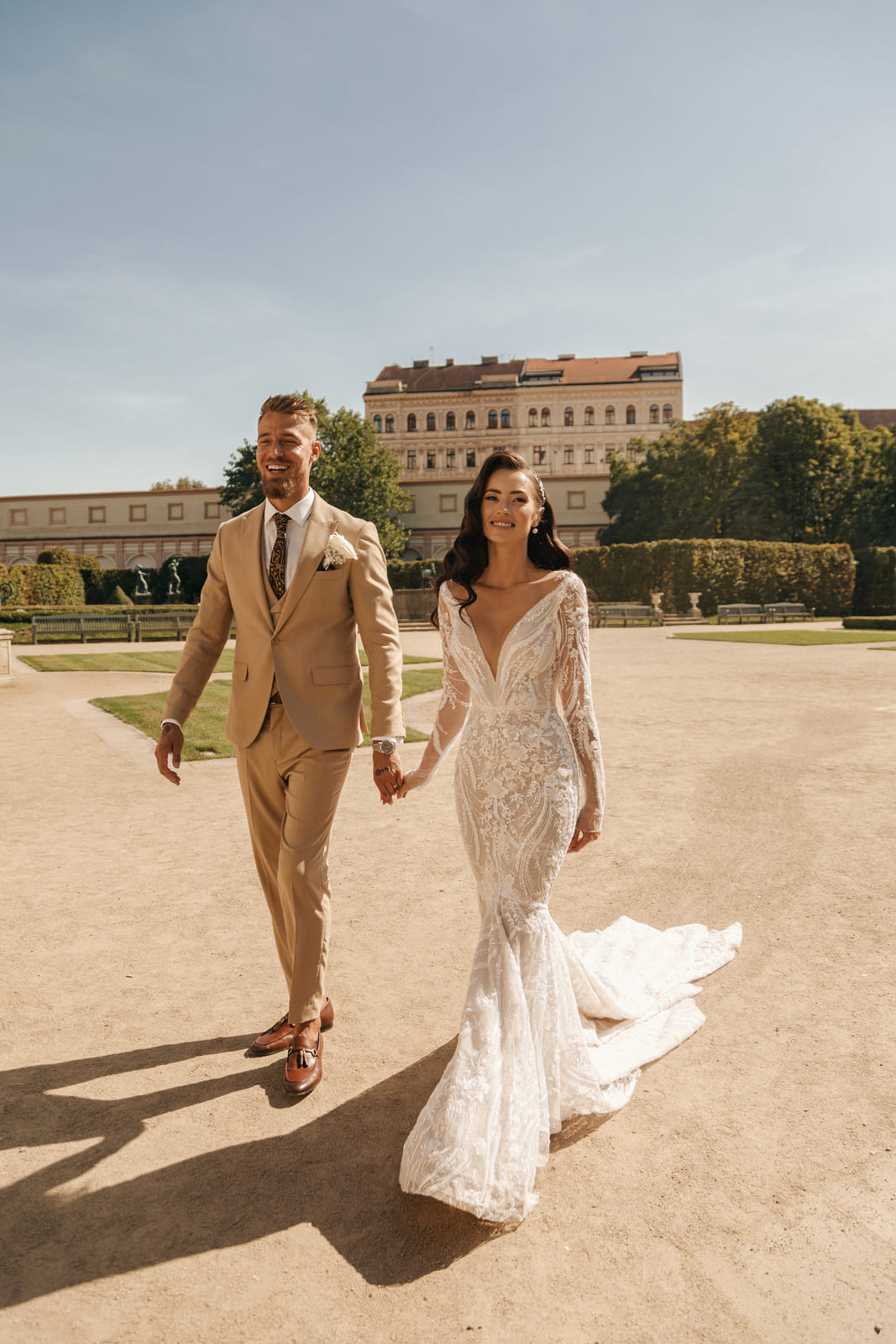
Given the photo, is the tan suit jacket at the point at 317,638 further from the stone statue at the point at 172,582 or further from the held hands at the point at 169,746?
the stone statue at the point at 172,582

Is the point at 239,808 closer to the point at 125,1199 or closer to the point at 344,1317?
the point at 125,1199

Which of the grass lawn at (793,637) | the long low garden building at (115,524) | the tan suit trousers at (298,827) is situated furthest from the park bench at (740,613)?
the long low garden building at (115,524)

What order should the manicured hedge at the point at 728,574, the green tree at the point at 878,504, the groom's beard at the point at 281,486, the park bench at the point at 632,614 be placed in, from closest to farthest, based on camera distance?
the groom's beard at the point at 281,486 < the park bench at the point at 632,614 < the manicured hedge at the point at 728,574 < the green tree at the point at 878,504

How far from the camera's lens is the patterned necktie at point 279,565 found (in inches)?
129

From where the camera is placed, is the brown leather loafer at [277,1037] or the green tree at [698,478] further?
the green tree at [698,478]

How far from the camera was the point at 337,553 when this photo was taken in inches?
125

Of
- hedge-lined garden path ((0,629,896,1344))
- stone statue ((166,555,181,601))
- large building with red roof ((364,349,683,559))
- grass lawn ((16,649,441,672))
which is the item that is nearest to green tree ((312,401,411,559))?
stone statue ((166,555,181,601))

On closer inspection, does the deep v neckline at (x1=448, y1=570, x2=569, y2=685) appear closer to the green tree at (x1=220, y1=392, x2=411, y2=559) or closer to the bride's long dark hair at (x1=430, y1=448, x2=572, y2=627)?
the bride's long dark hair at (x1=430, y1=448, x2=572, y2=627)

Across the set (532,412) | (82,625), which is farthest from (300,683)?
(532,412)

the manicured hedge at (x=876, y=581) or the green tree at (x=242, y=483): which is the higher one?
the green tree at (x=242, y=483)

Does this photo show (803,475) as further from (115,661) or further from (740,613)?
(115,661)

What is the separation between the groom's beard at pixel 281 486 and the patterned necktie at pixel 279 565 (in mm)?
127

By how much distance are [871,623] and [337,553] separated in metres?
30.6

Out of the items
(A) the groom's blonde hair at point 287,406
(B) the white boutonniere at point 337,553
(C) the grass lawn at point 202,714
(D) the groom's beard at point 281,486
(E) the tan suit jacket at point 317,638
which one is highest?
(A) the groom's blonde hair at point 287,406
